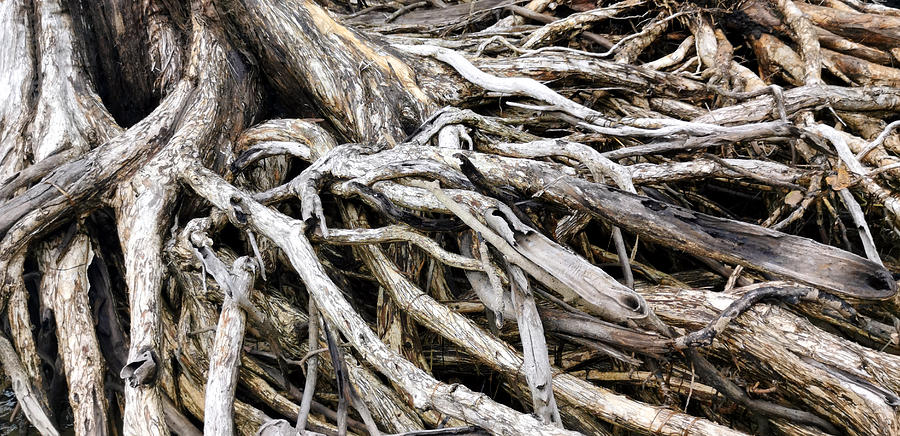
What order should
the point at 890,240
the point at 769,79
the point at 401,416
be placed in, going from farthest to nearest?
the point at 769,79
the point at 890,240
the point at 401,416

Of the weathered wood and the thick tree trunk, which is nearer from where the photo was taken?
the thick tree trunk

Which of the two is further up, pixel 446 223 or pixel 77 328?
pixel 446 223

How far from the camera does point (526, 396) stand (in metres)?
2.24

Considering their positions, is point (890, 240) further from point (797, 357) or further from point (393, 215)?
point (393, 215)

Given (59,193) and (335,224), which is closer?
(59,193)

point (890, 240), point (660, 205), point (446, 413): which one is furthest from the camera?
point (890, 240)

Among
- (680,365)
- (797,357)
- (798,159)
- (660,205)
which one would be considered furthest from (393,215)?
(798,159)

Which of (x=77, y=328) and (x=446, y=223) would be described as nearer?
(x=446, y=223)

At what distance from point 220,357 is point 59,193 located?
1.20 m

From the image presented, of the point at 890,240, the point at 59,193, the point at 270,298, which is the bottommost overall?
the point at 890,240

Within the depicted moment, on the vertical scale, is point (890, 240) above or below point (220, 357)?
below

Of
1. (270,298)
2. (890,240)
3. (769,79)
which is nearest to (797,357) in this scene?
(890,240)

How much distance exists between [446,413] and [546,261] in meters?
0.52

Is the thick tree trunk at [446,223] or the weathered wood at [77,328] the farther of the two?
the weathered wood at [77,328]
